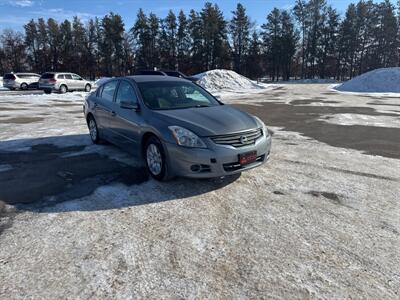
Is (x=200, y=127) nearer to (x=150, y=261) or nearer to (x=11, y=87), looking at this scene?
(x=150, y=261)

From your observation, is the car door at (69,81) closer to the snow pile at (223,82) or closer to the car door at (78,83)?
the car door at (78,83)

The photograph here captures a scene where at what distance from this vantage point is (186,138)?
14.7ft

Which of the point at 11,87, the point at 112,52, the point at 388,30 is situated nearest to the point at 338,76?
the point at 388,30

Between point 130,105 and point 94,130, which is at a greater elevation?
point 130,105

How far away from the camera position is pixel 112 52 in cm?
6538

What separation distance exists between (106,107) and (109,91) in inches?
15.9

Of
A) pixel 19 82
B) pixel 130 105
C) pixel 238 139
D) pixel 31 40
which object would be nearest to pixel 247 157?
pixel 238 139

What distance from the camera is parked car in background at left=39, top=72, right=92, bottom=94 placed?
24.8 meters

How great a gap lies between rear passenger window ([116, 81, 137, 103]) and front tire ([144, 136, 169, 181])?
0.96 metres

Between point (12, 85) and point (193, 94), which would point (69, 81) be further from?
point (193, 94)

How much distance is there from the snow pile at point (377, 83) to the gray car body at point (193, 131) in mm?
27588

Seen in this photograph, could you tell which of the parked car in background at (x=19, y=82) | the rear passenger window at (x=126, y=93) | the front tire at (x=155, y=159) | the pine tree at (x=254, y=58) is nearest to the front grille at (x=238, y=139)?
the front tire at (x=155, y=159)

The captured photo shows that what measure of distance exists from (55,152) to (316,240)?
5.50 meters

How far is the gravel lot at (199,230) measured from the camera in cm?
271
